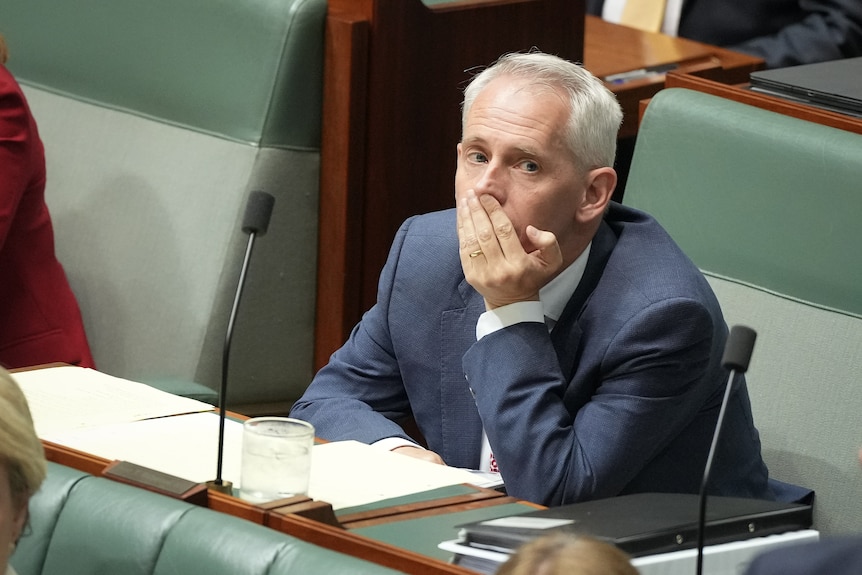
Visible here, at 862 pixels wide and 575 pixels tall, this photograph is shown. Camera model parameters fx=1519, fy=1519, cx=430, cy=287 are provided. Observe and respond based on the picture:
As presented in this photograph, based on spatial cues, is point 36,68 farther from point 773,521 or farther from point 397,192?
point 773,521

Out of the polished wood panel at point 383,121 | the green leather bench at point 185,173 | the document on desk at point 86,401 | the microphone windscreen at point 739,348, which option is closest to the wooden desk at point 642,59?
the polished wood panel at point 383,121

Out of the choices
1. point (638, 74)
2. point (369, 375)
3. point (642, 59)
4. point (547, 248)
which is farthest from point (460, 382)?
point (642, 59)

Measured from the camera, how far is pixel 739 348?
1.38 meters

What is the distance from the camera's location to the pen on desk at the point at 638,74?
11.4ft

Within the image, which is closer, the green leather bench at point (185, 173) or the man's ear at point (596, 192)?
the man's ear at point (596, 192)

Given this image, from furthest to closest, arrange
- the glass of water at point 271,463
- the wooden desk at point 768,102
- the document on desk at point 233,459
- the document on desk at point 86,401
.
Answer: the wooden desk at point 768,102 < the document on desk at point 86,401 < the document on desk at point 233,459 < the glass of water at point 271,463

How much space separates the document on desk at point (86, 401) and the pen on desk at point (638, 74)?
5.85 ft

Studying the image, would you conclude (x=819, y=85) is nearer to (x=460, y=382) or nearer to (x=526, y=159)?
(x=526, y=159)

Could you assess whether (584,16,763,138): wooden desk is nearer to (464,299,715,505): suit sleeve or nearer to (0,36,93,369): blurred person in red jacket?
(0,36,93,369): blurred person in red jacket

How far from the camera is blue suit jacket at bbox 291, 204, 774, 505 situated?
1.89m

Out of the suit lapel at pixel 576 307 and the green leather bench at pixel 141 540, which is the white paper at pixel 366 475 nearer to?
the green leather bench at pixel 141 540

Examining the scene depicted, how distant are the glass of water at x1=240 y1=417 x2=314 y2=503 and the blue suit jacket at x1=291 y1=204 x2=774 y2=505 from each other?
438 millimetres

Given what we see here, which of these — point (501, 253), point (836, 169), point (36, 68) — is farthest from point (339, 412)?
point (36, 68)

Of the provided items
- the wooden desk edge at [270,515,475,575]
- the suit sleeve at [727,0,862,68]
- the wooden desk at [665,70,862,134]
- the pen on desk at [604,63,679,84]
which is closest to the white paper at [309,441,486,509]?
the wooden desk edge at [270,515,475,575]
